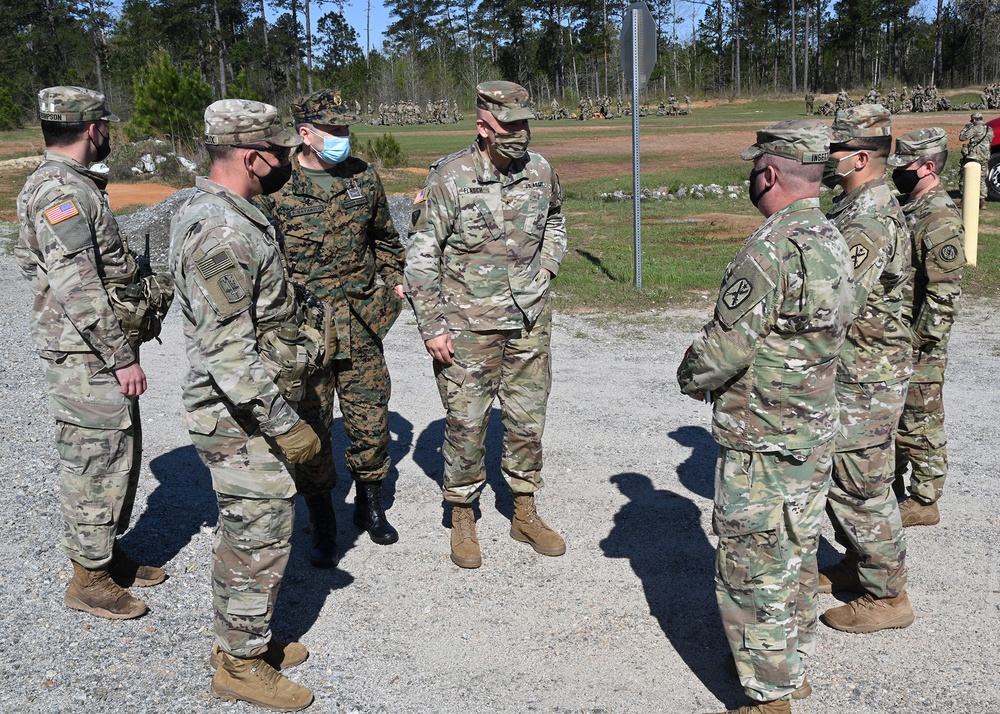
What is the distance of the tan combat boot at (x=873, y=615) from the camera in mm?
3543

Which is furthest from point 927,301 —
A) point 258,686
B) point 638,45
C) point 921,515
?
point 638,45

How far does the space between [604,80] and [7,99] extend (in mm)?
42614

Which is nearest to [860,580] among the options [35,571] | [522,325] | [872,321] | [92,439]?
[872,321]

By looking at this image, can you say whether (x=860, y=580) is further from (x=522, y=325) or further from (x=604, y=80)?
(x=604, y=80)

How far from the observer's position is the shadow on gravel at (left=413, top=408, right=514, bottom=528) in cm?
493

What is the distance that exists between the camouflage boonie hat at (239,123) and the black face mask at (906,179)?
3139mm

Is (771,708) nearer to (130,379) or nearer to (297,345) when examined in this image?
(297,345)

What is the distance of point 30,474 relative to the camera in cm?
533

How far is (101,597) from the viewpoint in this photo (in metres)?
3.78

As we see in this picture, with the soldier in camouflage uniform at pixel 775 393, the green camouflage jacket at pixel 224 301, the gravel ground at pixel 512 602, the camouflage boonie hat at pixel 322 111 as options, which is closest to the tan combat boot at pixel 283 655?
the gravel ground at pixel 512 602

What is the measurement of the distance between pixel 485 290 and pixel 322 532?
1530mm

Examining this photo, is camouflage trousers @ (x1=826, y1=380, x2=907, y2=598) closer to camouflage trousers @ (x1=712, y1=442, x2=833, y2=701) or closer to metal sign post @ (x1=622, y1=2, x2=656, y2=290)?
camouflage trousers @ (x1=712, y1=442, x2=833, y2=701)

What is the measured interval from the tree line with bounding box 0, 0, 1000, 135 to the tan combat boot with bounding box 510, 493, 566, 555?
45.1 meters

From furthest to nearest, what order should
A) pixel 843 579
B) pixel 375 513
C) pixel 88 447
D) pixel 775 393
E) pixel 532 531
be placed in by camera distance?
pixel 375 513
pixel 532 531
pixel 843 579
pixel 88 447
pixel 775 393
